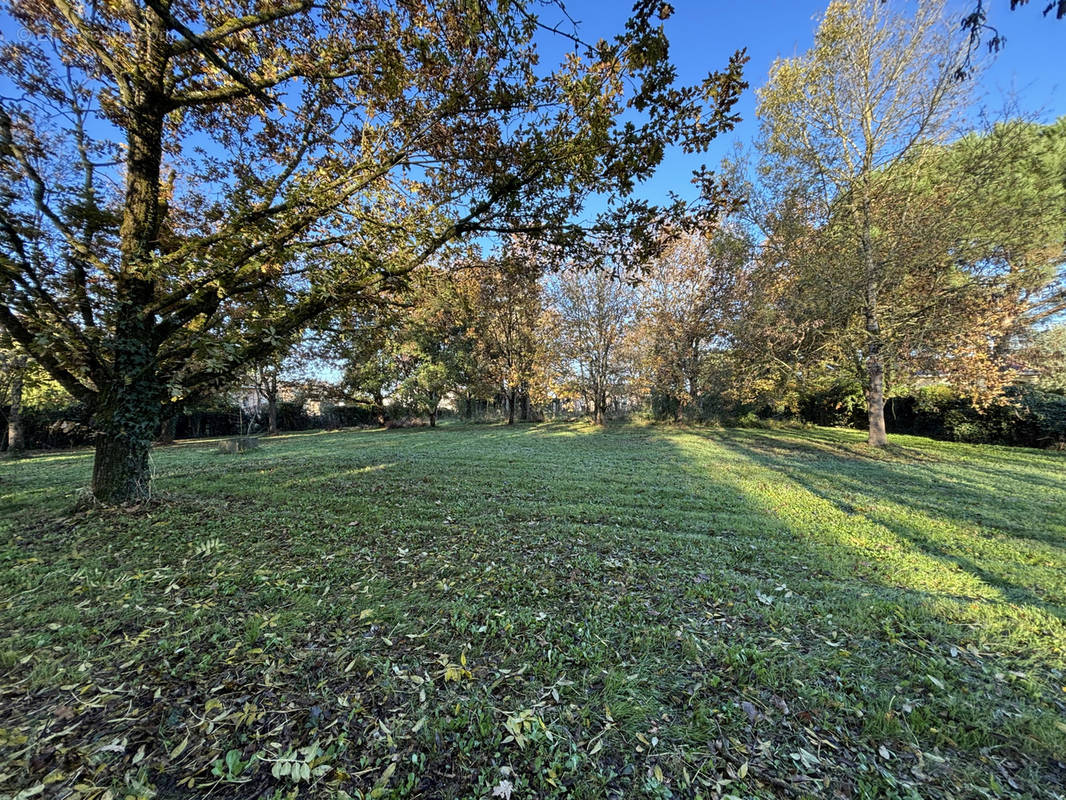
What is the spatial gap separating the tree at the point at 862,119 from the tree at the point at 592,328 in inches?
357

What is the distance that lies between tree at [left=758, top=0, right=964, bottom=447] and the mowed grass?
29.1 feet

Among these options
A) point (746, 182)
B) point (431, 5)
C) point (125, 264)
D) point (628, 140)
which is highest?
point (746, 182)

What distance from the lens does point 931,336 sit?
37.1 ft

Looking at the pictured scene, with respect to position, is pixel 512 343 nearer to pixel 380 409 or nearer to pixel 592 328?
pixel 592 328

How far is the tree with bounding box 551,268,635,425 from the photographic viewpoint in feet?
68.9

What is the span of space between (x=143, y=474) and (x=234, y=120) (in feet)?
16.0

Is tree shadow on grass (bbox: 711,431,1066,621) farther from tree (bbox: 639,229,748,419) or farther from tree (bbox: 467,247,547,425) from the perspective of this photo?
tree (bbox: 467,247,547,425)

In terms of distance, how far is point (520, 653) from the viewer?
2623mm

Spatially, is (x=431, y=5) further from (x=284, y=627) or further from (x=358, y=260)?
(x=284, y=627)

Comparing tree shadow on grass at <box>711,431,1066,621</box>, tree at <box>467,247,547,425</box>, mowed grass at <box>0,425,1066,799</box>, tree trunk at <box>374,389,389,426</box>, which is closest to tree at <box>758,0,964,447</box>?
tree shadow on grass at <box>711,431,1066,621</box>

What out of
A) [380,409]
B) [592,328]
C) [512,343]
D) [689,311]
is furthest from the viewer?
[380,409]

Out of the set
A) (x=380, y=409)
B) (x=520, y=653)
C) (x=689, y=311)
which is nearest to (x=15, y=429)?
(x=380, y=409)

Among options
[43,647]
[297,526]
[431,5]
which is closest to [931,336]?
[431,5]

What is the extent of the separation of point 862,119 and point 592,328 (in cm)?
1271
